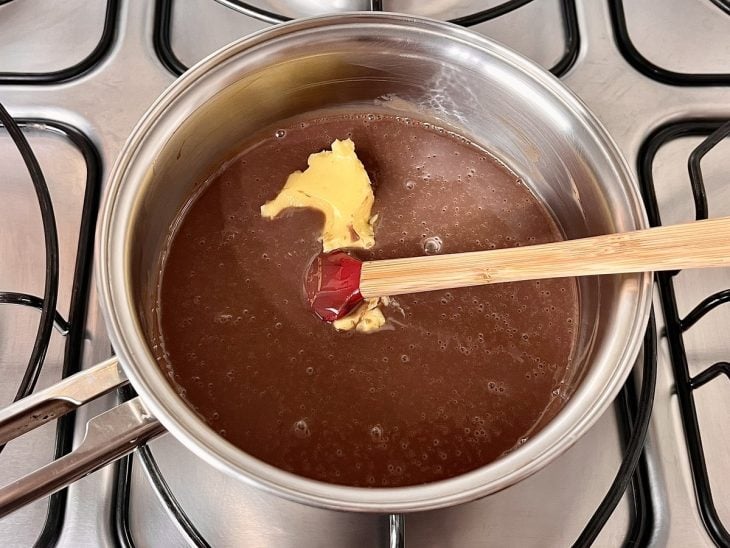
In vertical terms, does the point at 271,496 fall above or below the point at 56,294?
below

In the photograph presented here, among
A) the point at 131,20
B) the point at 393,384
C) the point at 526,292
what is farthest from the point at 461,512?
the point at 131,20

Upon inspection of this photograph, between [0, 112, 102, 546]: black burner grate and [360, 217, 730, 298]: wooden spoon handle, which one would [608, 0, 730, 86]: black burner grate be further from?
[0, 112, 102, 546]: black burner grate

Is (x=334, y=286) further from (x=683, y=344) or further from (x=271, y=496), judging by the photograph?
(x=683, y=344)

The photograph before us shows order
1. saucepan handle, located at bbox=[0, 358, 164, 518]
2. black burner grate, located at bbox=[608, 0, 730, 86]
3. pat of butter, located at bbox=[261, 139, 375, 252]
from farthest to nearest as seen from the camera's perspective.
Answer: black burner grate, located at bbox=[608, 0, 730, 86]
pat of butter, located at bbox=[261, 139, 375, 252]
saucepan handle, located at bbox=[0, 358, 164, 518]

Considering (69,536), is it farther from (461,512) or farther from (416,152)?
(416,152)

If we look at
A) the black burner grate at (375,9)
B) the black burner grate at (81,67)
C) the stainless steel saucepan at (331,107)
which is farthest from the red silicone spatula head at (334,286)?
the black burner grate at (81,67)

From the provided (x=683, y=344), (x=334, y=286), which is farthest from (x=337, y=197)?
(x=683, y=344)

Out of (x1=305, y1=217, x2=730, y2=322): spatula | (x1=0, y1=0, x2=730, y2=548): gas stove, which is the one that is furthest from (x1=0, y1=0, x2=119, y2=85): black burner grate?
(x1=305, y1=217, x2=730, y2=322): spatula
